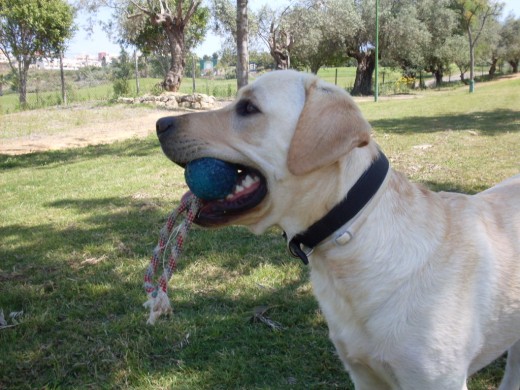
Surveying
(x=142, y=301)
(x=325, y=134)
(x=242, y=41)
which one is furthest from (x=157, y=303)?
(x=242, y=41)

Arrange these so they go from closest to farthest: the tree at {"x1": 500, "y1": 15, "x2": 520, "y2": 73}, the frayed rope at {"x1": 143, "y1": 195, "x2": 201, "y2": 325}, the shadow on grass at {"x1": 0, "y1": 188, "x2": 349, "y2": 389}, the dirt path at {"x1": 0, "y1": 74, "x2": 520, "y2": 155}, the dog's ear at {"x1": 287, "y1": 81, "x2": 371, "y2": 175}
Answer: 1. the dog's ear at {"x1": 287, "y1": 81, "x2": 371, "y2": 175}
2. the frayed rope at {"x1": 143, "y1": 195, "x2": 201, "y2": 325}
3. the shadow on grass at {"x1": 0, "y1": 188, "x2": 349, "y2": 389}
4. the dirt path at {"x1": 0, "y1": 74, "x2": 520, "y2": 155}
5. the tree at {"x1": 500, "y1": 15, "x2": 520, "y2": 73}

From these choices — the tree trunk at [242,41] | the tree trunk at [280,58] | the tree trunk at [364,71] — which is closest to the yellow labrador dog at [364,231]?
the tree trunk at [242,41]

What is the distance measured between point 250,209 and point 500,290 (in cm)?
128

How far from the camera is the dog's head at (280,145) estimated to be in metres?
2.26

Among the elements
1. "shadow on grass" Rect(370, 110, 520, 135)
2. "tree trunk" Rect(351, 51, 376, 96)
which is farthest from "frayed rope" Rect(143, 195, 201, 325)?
"tree trunk" Rect(351, 51, 376, 96)

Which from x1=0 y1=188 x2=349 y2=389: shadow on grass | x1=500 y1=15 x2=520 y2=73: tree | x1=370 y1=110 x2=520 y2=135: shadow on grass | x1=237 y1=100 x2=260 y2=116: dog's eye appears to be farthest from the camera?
x1=500 y1=15 x2=520 y2=73: tree

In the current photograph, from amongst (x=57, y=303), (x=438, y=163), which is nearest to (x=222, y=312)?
(x=57, y=303)

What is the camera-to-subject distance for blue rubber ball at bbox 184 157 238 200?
2486mm

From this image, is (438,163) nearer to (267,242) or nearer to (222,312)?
(267,242)

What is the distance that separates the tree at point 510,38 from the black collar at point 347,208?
62205mm

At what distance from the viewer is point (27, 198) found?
841 centimetres

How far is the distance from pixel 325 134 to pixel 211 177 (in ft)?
2.01

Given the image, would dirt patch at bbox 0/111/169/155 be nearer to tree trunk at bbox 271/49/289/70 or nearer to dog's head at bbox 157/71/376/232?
dog's head at bbox 157/71/376/232

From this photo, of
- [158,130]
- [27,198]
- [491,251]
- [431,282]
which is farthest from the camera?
[27,198]
